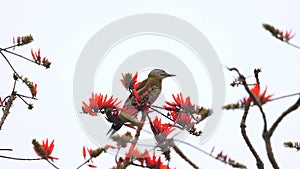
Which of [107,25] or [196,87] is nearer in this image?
[196,87]

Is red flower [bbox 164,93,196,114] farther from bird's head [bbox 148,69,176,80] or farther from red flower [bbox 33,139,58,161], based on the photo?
red flower [bbox 33,139,58,161]

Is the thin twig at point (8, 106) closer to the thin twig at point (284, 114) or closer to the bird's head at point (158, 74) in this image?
the bird's head at point (158, 74)

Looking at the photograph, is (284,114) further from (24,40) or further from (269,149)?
(24,40)

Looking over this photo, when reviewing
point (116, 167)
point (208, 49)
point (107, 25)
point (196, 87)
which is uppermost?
point (107, 25)

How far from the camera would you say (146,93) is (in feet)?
7.80

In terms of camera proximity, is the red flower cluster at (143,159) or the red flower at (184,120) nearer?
the red flower cluster at (143,159)

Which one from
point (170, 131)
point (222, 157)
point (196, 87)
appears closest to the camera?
point (222, 157)

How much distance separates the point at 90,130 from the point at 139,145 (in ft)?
3.21

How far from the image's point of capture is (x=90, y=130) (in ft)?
9.07

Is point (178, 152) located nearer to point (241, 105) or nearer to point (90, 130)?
point (241, 105)

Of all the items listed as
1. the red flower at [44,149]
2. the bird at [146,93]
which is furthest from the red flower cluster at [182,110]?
the red flower at [44,149]

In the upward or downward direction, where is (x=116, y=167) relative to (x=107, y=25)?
downward

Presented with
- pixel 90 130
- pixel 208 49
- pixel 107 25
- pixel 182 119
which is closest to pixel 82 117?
pixel 90 130

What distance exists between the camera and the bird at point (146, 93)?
2332 millimetres
